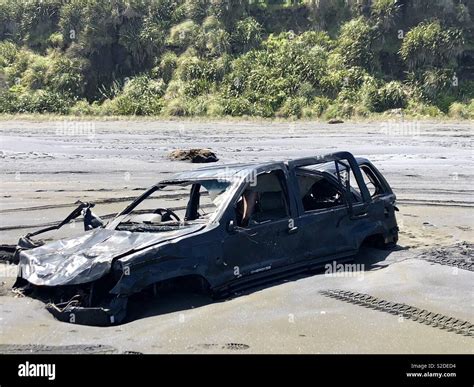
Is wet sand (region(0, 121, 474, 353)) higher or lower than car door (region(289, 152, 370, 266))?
lower

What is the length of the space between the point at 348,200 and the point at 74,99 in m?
38.2

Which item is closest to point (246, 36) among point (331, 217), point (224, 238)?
point (331, 217)

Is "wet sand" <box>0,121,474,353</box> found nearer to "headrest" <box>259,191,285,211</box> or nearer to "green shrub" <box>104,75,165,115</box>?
"headrest" <box>259,191,285,211</box>

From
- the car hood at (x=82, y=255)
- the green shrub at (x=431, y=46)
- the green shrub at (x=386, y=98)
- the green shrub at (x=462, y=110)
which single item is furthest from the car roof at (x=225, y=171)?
the green shrub at (x=431, y=46)

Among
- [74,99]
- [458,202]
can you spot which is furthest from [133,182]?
[74,99]

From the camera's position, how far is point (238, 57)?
1793 inches

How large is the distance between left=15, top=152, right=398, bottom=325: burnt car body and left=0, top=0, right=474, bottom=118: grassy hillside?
93.0 feet

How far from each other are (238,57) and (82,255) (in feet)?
129

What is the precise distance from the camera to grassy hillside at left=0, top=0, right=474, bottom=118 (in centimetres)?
3959

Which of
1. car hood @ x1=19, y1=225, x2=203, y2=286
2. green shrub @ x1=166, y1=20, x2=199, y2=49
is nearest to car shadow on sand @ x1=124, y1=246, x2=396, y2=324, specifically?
car hood @ x1=19, y1=225, x2=203, y2=286

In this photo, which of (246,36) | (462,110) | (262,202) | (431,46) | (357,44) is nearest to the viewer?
(262,202)

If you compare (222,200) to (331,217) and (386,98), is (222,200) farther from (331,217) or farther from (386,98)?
(386,98)

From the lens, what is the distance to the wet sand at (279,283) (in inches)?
250

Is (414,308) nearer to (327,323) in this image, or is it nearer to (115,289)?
(327,323)
